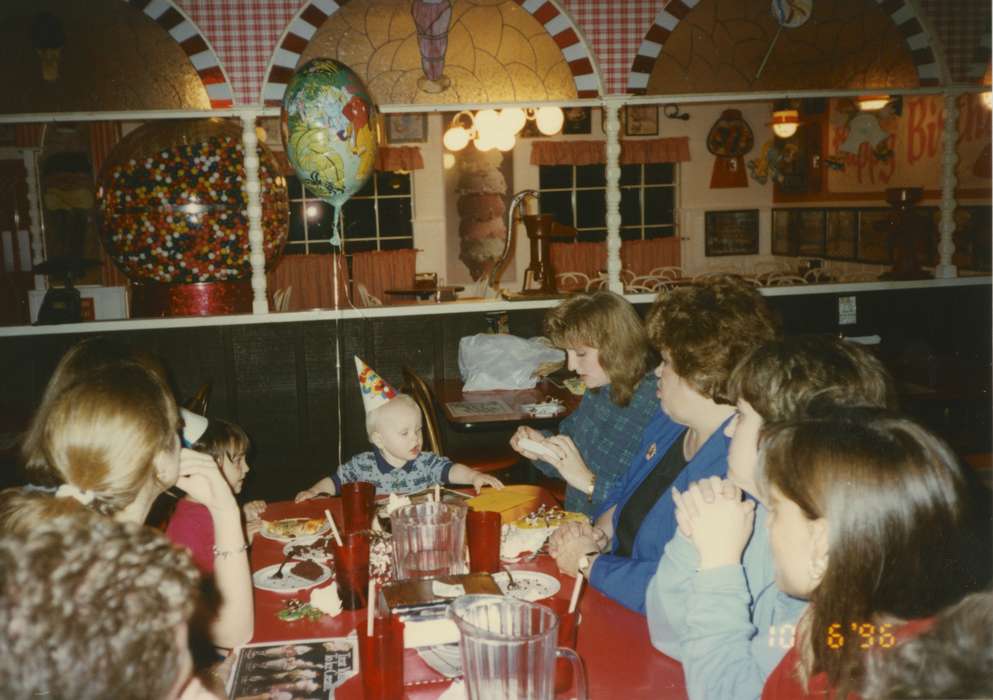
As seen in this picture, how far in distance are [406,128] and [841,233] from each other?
19.4ft

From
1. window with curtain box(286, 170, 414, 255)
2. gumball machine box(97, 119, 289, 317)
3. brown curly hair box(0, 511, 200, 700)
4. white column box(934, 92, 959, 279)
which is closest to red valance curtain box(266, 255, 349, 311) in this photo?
window with curtain box(286, 170, 414, 255)

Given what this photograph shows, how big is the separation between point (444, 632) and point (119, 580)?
949 mm

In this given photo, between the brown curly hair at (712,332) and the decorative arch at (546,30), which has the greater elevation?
the decorative arch at (546,30)

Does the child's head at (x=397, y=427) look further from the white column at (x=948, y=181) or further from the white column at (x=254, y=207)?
the white column at (x=948, y=181)

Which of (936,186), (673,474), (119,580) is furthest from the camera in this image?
(936,186)

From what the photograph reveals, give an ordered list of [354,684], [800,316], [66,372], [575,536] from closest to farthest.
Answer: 1. [354,684]
2. [575,536]
3. [66,372]
4. [800,316]

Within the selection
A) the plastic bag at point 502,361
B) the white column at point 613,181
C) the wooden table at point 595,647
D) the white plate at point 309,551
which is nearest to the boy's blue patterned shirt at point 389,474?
the white plate at point 309,551

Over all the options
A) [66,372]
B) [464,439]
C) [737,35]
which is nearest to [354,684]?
[66,372]

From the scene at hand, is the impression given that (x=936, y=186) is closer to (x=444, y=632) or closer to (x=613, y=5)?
(x=613, y=5)

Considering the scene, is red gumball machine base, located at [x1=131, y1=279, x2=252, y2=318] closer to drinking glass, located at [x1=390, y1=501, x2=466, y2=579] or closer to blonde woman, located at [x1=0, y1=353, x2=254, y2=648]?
blonde woman, located at [x1=0, y1=353, x2=254, y2=648]

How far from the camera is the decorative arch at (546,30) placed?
512cm

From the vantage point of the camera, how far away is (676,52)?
5.59 m

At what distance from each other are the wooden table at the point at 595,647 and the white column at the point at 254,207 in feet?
9.94

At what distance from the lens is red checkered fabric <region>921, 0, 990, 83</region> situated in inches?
→ 225
